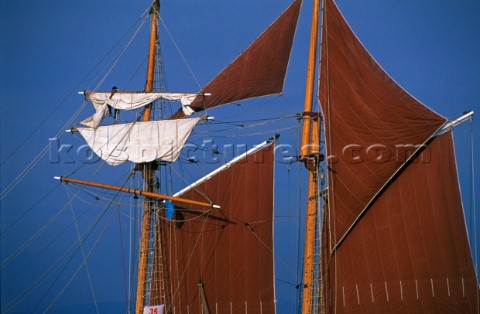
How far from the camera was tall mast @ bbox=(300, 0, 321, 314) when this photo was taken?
141 ft

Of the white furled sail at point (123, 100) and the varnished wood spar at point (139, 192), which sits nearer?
the varnished wood spar at point (139, 192)

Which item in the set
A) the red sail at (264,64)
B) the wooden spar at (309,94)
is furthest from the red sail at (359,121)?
the red sail at (264,64)

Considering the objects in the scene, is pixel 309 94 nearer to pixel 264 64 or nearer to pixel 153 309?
pixel 264 64

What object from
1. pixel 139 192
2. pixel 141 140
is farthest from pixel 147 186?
pixel 141 140

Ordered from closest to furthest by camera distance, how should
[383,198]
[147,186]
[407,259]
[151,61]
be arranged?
1. [407,259]
2. [383,198]
3. [147,186]
4. [151,61]

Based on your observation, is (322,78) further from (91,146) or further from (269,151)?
(91,146)

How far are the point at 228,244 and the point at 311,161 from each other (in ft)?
17.0

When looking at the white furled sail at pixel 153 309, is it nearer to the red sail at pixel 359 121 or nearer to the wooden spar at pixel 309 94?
the red sail at pixel 359 121

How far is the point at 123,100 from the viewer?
155 feet

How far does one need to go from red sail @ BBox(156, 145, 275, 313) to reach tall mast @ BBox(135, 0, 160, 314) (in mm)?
1053

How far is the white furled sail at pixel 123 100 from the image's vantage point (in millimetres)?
46469

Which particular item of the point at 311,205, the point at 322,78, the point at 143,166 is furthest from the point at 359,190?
the point at 143,166

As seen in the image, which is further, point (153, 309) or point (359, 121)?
point (153, 309)

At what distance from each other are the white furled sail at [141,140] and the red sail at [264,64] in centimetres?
216
